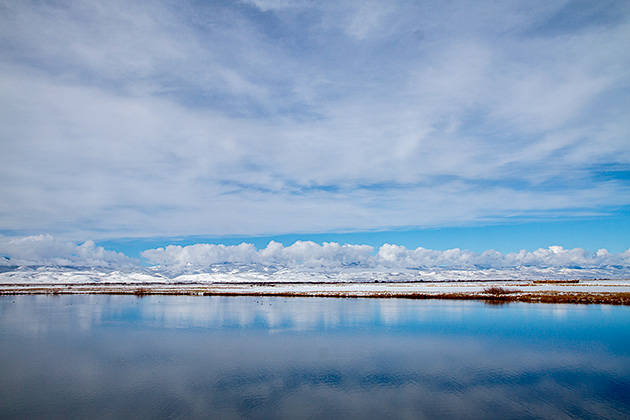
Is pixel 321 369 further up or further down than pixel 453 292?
further down

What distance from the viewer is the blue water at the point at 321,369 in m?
15.1

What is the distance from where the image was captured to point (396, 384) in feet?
58.5

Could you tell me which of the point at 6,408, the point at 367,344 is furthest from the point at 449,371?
the point at 6,408

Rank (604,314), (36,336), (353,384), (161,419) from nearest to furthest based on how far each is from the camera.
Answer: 1. (161,419)
2. (353,384)
3. (36,336)
4. (604,314)

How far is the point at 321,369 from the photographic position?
20.4 metres

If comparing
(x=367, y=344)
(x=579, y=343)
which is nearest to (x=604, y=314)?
(x=579, y=343)

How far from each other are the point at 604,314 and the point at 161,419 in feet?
142

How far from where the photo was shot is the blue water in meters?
15.1

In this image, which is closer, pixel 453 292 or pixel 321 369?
pixel 321 369

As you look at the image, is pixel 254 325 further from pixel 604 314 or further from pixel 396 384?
pixel 604 314

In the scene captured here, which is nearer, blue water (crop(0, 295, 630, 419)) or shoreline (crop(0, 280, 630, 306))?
blue water (crop(0, 295, 630, 419))

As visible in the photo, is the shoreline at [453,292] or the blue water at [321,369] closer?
the blue water at [321,369]

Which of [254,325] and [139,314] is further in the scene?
[139,314]

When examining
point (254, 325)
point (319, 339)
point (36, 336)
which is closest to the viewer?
point (319, 339)
